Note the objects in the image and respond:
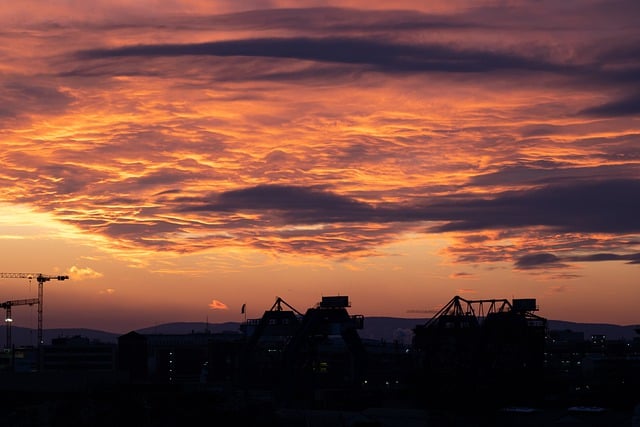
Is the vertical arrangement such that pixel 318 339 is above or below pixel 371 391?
above

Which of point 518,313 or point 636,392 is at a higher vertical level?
point 518,313

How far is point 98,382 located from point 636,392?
269 feet

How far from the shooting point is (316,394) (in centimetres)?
17225

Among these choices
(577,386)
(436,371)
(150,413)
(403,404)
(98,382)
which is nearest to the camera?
(150,413)

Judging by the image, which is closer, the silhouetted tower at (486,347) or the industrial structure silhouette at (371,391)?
the industrial structure silhouette at (371,391)

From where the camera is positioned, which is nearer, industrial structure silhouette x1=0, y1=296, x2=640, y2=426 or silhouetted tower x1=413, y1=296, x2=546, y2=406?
industrial structure silhouette x1=0, y1=296, x2=640, y2=426

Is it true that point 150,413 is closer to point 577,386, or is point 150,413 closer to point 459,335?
point 459,335

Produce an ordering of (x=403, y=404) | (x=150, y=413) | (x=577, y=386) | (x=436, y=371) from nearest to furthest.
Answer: (x=150, y=413)
(x=403, y=404)
(x=436, y=371)
(x=577, y=386)

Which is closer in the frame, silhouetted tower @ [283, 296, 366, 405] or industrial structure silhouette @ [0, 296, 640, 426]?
industrial structure silhouette @ [0, 296, 640, 426]

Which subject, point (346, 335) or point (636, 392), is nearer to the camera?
point (636, 392)

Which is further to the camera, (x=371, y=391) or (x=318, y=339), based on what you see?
(x=318, y=339)

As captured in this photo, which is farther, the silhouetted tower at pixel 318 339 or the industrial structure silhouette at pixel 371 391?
the silhouetted tower at pixel 318 339

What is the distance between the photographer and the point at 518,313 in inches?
7195

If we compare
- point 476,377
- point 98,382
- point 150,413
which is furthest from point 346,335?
point 150,413
